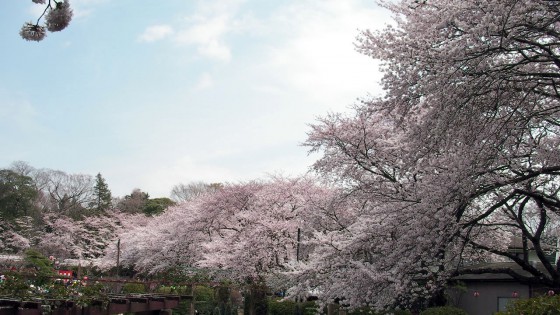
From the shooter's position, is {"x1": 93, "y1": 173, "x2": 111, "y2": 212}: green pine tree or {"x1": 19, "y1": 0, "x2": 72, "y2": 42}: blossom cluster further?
{"x1": 93, "y1": 173, "x2": 111, "y2": 212}: green pine tree

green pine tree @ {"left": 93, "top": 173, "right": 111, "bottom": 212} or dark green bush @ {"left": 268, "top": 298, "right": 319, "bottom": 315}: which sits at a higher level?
green pine tree @ {"left": 93, "top": 173, "right": 111, "bottom": 212}

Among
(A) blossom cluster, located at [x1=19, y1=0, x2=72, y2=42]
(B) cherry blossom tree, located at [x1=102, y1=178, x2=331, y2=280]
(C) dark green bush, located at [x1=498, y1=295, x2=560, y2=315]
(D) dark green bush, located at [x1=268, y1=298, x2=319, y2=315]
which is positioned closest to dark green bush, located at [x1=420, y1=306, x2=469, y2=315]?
(B) cherry blossom tree, located at [x1=102, y1=178, x2=331, y2=280]

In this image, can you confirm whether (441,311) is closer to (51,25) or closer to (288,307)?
(288,307)

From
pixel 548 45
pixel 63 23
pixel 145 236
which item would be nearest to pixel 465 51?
pixel 548 45

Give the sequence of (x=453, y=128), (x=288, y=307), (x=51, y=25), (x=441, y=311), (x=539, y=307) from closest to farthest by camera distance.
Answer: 1. (x=51, y=25)
2. (x=539, y=307)
3. (x=453, y=128)
4. (x=441, y=311)
5. (x=288, y=307)

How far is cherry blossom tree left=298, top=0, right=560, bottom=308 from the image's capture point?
7.63 metres

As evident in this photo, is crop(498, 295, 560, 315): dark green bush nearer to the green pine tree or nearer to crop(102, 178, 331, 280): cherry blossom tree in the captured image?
crop(102, 178, 331, 280): cherry blossom tree

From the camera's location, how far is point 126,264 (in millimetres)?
39969

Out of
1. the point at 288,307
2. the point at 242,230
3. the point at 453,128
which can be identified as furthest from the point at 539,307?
the point at 242,230

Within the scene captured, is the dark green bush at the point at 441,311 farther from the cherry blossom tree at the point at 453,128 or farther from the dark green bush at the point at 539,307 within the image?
the dark green bush at the point at 539,307

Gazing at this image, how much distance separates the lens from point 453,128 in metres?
8.34

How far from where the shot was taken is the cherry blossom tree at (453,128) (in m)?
7.63

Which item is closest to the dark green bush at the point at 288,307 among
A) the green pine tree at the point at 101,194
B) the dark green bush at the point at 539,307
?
the dark green bush at the point at 539,307

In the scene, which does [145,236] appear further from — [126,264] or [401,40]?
[401,40]
